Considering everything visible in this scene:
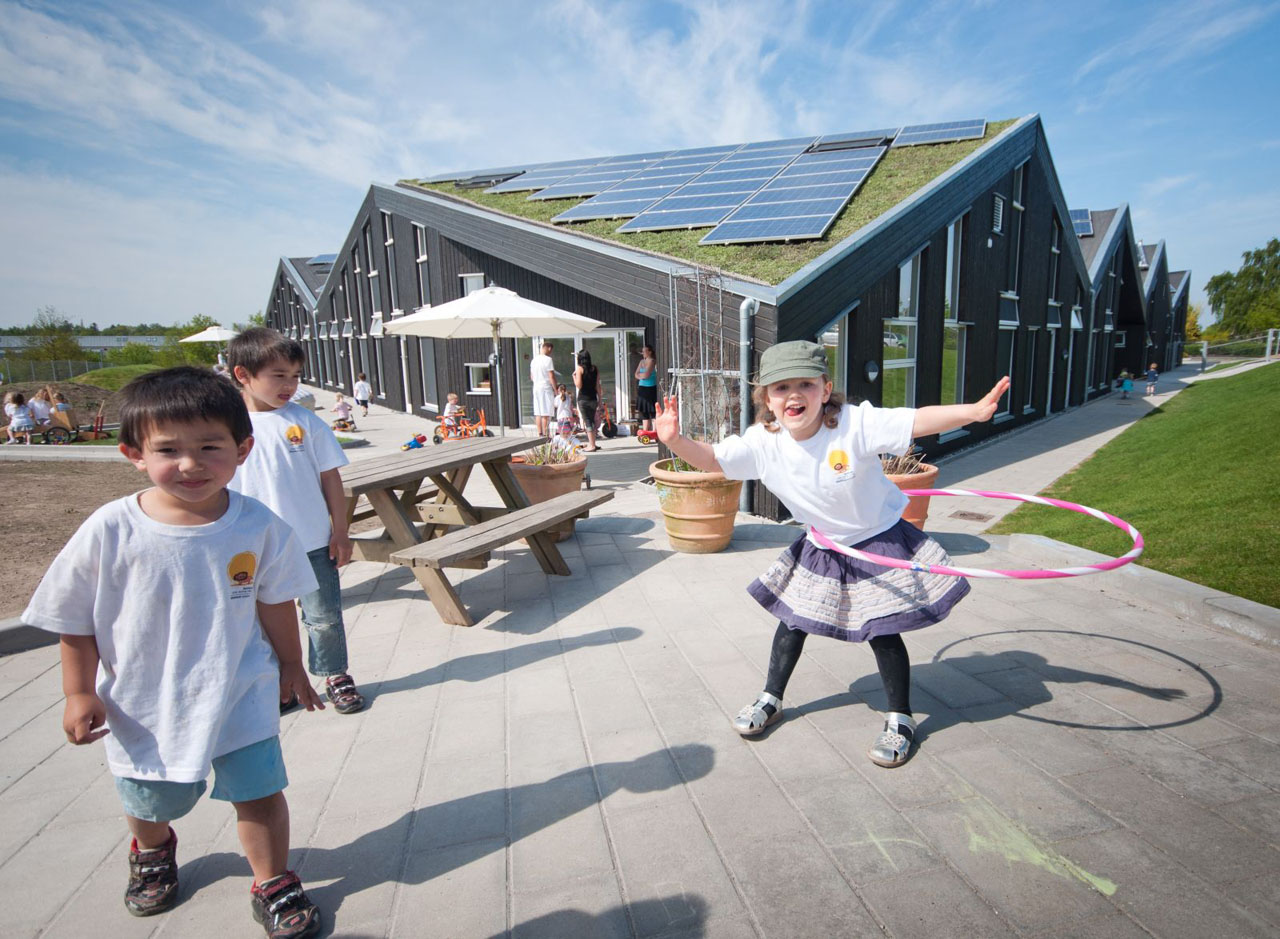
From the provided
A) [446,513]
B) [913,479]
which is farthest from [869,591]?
[446,513]

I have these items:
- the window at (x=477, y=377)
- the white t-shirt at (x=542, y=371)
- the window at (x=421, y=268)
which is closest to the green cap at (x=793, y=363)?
the white t-shirt at (x=542, y=371)

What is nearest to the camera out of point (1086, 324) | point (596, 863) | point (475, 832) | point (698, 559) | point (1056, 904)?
point (1056, 904)

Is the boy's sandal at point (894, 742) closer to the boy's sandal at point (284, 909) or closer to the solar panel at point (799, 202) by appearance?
the boy's sandal at point (284, 909)

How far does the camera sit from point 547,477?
7066 millimetres

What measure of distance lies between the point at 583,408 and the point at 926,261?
654 cm

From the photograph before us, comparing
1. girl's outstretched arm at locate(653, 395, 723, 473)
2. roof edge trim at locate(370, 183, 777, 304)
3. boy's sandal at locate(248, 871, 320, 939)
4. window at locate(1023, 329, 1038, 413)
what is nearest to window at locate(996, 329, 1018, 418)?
window at locate(1023, 329, 1038, 413)

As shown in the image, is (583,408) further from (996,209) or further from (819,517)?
(819,517)

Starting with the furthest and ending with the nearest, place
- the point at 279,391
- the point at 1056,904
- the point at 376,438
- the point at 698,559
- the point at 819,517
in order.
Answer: the point at 376,438, the point at 698,559, the point at 279,391, the point at 819,517, the point at 1056,904

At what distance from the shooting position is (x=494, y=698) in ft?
11.9

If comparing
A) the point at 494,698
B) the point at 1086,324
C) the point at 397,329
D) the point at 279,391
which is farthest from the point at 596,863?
the point at 1086,324

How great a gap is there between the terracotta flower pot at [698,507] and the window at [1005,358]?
1141 cm

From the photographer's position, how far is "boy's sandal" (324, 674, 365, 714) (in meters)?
3.50

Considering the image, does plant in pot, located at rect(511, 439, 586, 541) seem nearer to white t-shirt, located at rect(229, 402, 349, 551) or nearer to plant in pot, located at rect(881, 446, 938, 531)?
plant in pot, located at rect(881, 446, 938, 531)

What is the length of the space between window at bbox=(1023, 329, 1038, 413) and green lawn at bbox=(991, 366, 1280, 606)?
4874 mm
